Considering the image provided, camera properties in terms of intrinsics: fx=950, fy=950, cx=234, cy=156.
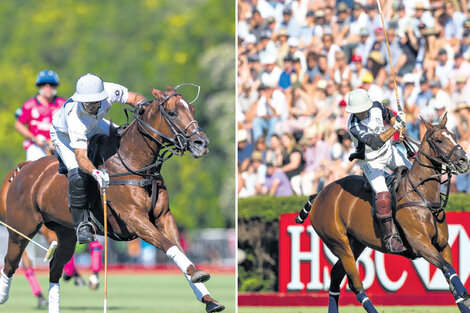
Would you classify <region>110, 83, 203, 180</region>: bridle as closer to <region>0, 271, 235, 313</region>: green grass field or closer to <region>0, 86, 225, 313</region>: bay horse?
<region>0, 86, 225, 313</region>: bay horse

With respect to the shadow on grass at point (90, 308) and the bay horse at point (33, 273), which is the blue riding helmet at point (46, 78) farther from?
the shadow on grass at point (90, 308)

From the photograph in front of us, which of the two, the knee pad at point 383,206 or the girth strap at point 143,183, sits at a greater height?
the girth strap at point 143,183

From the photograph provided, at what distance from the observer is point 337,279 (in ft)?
32.7

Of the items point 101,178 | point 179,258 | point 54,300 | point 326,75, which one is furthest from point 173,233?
point 326,75

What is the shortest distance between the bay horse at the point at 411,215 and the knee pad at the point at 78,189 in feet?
8.09

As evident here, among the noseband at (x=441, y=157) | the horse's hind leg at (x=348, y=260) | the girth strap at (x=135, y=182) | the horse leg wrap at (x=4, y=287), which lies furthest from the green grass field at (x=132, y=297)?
the noseband at (x=441, y=157)

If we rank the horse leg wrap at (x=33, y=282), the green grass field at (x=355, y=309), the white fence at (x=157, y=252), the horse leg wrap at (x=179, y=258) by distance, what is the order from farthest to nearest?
the white fence at (x=157, y=252)
the horse leg wrap at (x=33, y=282)
the green grass field at (x=355, y=309)
the horse leg wrap at (x=179, y=258)

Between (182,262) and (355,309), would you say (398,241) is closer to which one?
(182,262)

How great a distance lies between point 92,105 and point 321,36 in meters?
6.89

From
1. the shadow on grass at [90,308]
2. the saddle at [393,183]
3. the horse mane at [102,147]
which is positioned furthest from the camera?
the shadow on grass at [90,308]

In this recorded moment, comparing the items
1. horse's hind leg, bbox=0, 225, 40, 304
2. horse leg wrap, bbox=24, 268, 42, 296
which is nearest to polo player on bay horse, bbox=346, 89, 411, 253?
horse's hind leg, bbox=0, 225, 40, 304

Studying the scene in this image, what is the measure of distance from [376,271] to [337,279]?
3.07 m

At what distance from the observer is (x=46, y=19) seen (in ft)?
157

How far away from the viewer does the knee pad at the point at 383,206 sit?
29.8 ft
